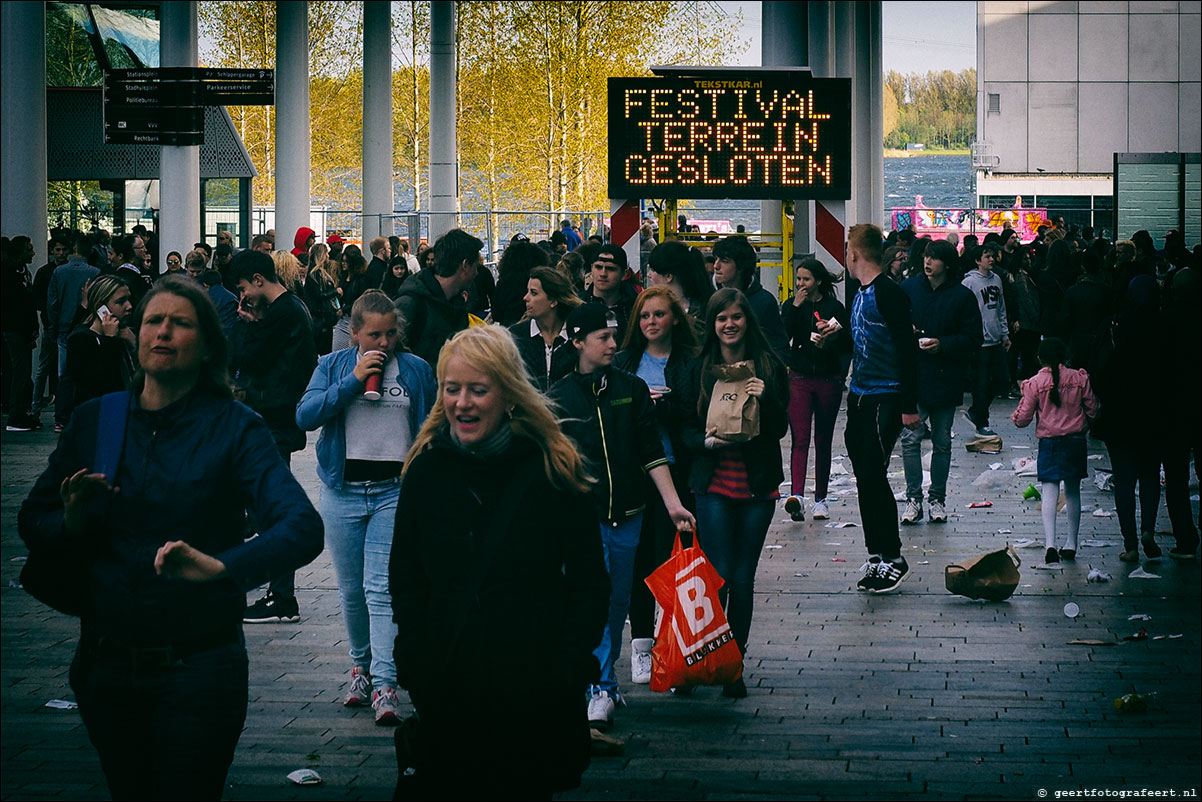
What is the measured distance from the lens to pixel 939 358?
1316cm

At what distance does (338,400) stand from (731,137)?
28.4ft

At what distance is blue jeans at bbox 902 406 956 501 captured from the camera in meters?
12.5

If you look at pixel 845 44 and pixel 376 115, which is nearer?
pixel 845 44

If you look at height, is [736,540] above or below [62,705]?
above

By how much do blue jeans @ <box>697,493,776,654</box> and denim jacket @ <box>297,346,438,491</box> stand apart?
4.67ft

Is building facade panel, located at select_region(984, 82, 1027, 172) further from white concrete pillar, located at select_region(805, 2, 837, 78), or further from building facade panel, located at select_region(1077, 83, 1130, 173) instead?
white concrete pillar, located at select_region(805, 2, 837, 78)

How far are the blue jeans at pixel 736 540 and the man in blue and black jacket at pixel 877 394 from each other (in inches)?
89.3

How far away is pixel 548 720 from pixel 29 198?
20.1 m

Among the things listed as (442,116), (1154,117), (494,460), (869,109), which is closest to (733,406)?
(494,460)

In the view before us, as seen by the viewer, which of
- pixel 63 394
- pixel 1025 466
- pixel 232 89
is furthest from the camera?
pixel 232 89

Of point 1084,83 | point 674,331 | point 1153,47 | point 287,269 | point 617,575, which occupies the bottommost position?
point 617,575

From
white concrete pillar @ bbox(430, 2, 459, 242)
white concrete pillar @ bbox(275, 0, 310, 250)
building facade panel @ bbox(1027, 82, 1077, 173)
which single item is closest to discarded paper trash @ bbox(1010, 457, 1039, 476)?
white concrete pillar @ bbox(275, 0, 310, 250)

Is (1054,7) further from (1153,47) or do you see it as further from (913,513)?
(913,513)

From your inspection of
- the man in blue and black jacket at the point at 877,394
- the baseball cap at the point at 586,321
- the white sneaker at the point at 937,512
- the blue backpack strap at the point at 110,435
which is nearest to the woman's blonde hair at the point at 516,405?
the blue backpack strap at the point at 110,435
